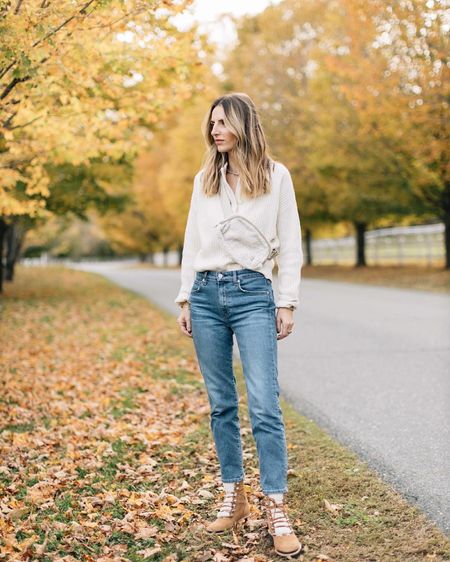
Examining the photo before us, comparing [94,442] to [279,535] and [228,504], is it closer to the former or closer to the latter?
[228,504]

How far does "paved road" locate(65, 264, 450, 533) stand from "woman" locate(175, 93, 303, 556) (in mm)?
972

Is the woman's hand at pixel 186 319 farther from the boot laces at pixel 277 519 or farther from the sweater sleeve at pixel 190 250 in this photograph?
the boot laces at pixel 277 519

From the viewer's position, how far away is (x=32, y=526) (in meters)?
4.14

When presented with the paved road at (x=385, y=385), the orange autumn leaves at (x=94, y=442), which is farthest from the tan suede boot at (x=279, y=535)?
the paved road at (x=385, y=385)

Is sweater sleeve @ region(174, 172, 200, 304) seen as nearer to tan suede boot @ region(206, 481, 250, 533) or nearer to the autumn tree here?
tan suede boot @ region(206, 481, 250, 533)

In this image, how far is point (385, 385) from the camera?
7.16 m

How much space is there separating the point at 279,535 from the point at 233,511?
1.31 feet

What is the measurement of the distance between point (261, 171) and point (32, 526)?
2.37 metres

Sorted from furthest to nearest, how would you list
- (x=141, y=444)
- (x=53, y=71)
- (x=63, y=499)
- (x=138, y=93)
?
(x=138, y=93)
(x=53, y=71)
(x=141, y=444)
(x=63, y=499)

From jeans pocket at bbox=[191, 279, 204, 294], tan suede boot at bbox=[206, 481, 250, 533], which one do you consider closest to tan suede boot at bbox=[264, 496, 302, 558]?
tan suede boot at bbox=[206, 481, 250, 533]

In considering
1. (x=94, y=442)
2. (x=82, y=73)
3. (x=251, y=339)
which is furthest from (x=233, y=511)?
(x=82, y=73)

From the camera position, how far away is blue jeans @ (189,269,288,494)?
3.63 m

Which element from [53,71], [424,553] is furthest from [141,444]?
[53,71]

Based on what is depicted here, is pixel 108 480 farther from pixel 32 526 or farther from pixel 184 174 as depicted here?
pixel 184 174
